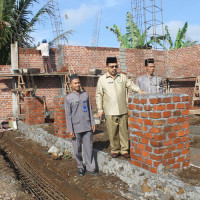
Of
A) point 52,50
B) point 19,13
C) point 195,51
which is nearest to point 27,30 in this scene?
point 19,13

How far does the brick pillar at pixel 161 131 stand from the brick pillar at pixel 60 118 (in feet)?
8.17

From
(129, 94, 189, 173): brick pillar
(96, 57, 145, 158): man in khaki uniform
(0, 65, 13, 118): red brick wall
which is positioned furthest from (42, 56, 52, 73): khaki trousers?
(129, 94, 189, 173): brick pillar

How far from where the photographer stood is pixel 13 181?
379cm

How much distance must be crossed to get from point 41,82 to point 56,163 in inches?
284

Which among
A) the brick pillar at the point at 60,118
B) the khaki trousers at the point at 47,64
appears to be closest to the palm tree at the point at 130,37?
the khaki trousers at the point at 47,64

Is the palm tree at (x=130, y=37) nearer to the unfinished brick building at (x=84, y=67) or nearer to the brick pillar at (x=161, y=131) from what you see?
the unfinished brick building at (x=84, y=67)

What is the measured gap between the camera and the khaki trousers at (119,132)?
375 centimetres

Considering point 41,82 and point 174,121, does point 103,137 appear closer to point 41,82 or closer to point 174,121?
point 174,121

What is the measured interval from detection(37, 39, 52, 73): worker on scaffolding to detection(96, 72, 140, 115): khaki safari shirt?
7.94 metres

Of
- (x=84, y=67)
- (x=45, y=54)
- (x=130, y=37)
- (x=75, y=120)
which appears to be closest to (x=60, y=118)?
(x=75, y=120)

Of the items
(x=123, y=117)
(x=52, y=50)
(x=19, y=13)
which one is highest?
(x=19, y=13)

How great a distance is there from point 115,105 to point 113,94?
175 millimetres

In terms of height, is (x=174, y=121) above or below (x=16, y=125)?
above

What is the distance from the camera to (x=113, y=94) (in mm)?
3736
